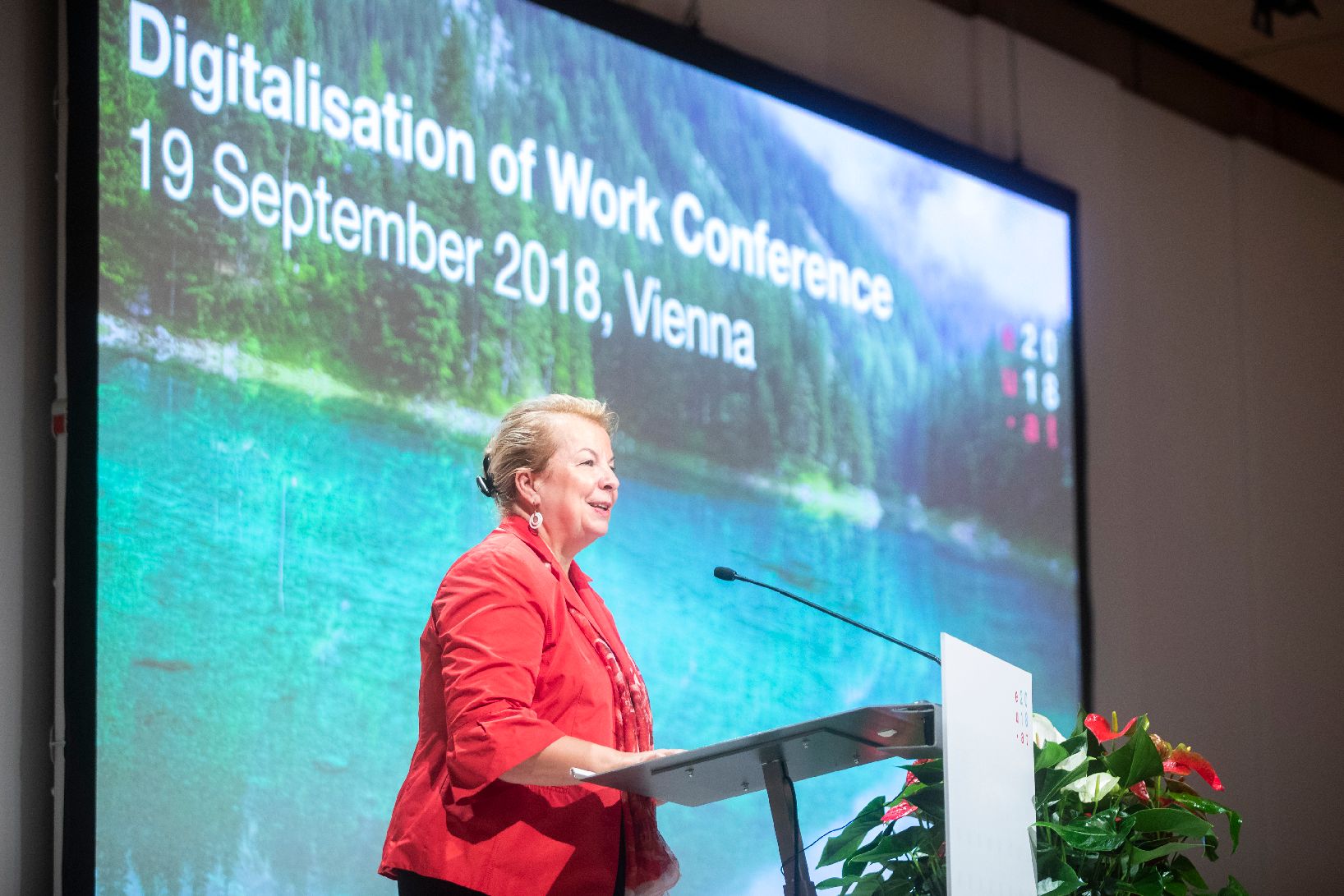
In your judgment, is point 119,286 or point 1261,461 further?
point 1261,461

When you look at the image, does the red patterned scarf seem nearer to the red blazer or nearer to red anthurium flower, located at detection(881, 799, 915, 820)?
the red blazer

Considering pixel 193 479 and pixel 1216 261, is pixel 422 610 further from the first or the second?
pixel 1216 261

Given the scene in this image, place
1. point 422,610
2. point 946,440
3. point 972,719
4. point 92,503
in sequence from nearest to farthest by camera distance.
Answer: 1. point 972,719
2. point 92,503
3. point 422,610
4. point 946,440

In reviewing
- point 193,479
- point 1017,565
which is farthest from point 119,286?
point 1017,565

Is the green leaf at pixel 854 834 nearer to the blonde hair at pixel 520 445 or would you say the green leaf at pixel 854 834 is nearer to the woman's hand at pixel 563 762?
the woman's hand at pixel 563 762

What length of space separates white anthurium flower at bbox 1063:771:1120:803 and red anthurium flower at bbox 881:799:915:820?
0.23 metres

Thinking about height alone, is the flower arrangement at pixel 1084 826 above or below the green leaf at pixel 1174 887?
above

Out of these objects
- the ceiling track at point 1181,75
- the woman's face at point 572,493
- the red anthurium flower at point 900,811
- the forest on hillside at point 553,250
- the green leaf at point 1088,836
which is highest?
the ceiling track at point 1181,75

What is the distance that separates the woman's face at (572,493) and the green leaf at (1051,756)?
0.76m

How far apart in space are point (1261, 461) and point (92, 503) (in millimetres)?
4805

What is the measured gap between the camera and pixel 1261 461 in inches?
240

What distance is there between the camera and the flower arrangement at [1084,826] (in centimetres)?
213

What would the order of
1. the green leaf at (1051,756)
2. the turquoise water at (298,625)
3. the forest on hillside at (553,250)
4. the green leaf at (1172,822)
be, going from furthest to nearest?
the forest on hillside at (553,250) < the turquoise water at (298,625) < the green leaf at (1051,756) < the green leaf at (1172,822)

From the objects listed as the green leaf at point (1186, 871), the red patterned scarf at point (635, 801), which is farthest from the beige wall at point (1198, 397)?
the green leaf at point (1186, 871)
